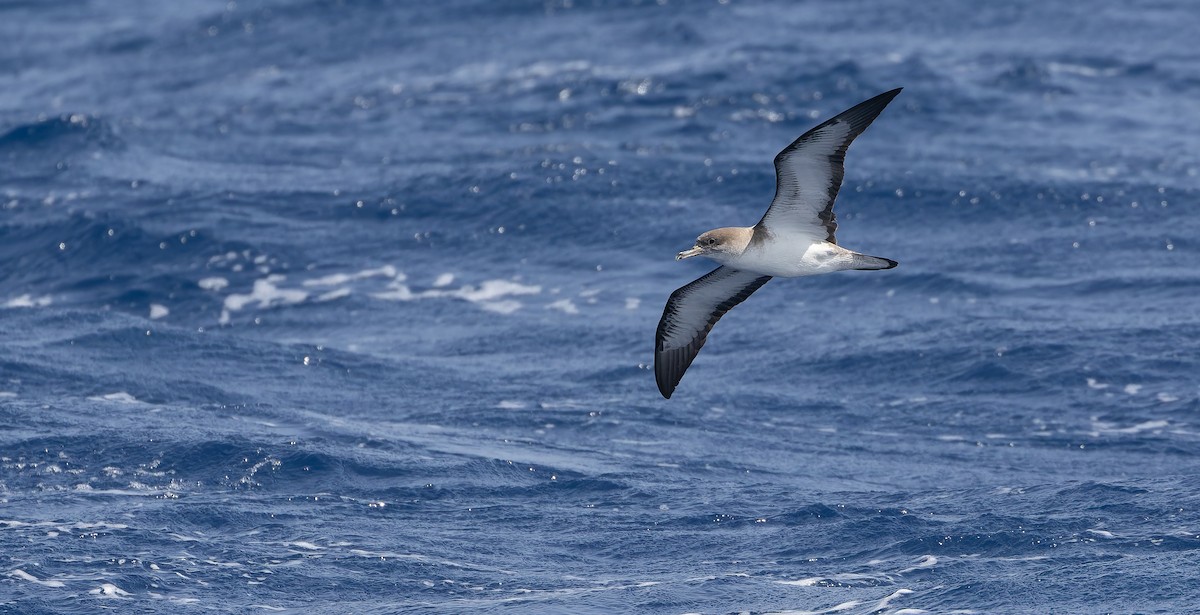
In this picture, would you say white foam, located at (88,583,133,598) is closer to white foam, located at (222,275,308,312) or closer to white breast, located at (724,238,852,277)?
white breast, located at (724,238,852,277)

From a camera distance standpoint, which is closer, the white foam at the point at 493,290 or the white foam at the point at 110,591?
the white foam at the point at 110,591

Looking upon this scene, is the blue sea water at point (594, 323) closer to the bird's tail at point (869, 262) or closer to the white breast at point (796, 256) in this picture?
the white breast at point (796, 256)

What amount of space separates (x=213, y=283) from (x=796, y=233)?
14.3m

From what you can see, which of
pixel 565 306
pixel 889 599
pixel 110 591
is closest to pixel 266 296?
pixel 565 306

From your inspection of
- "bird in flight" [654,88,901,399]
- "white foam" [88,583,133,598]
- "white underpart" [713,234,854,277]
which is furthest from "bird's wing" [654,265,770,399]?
"white foam" [88,583,133,598]

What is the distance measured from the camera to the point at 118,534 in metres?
18.7

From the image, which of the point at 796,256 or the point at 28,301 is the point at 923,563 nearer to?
the point at 796,256

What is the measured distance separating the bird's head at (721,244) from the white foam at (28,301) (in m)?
15.2

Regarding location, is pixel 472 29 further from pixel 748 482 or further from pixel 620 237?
pixel 748 482

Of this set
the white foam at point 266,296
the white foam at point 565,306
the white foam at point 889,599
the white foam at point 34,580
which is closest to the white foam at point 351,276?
the white foam at point 266,296

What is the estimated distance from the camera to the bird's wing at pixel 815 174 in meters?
14.4

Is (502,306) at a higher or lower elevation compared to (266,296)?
lower

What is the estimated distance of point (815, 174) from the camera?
15016 millimetres

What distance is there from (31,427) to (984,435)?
12830mm
